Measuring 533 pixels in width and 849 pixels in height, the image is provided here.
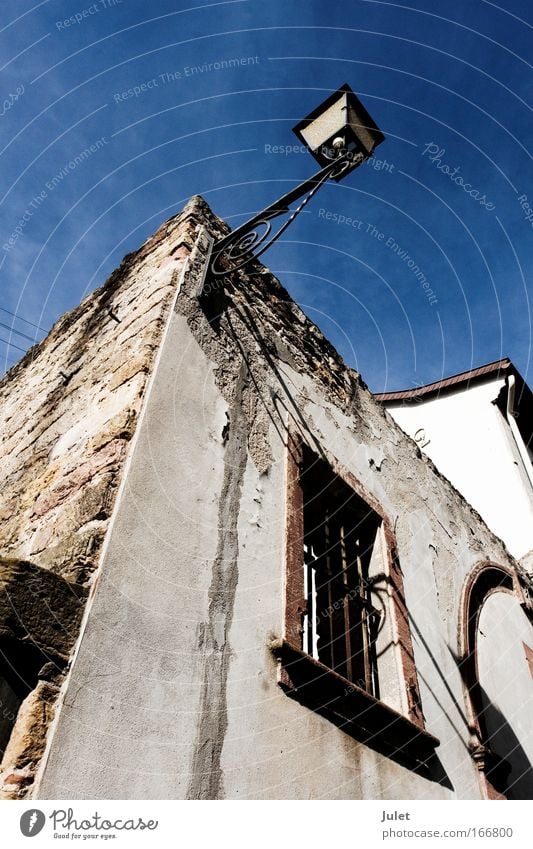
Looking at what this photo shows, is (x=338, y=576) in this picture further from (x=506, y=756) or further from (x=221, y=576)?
(x=506, y=756)

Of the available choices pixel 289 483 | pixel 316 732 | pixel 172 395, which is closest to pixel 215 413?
pixel 172 395

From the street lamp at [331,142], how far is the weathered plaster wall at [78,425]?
0.79m

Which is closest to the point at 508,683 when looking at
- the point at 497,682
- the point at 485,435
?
the point at 497,682

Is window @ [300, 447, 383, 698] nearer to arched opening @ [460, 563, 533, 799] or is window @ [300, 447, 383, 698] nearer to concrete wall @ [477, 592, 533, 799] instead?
arched opening @ [460, 563, 533, 799]

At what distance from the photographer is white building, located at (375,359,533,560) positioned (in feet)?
32.7

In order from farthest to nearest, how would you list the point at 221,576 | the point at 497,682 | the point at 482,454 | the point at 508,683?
the point at 482,454 → the point at 508,683 → the point at 497,682 → the point at 221,576

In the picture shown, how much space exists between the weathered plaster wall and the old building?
0.06 feet

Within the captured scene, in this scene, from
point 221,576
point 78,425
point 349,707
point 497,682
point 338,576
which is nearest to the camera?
point 221,576

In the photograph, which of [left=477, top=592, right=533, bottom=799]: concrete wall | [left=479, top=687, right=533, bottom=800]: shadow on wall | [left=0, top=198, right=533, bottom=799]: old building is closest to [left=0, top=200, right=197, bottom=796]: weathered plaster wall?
[left=0, top=198, right=533, bottom=799]: old building

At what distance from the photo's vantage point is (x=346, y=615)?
4.57m

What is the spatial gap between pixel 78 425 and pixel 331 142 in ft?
8.64

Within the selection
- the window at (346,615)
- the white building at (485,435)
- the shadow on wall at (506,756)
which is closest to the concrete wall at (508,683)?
the shadow on wall at (506,756)

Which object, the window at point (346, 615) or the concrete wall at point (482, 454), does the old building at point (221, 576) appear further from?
the concrete wall at point (482, 454)

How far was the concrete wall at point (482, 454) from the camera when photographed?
9859 mm
